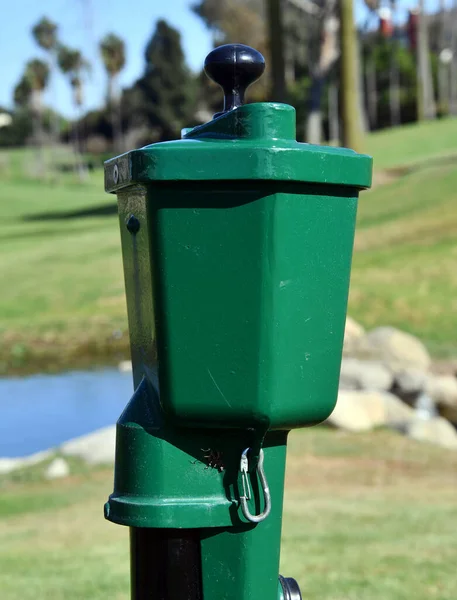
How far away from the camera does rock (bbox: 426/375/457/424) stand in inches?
445

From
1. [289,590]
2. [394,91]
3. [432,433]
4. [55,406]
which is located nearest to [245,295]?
[289,590]

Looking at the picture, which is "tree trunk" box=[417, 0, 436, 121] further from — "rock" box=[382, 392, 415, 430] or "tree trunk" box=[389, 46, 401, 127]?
"rock" box=[382, 392, 415, 430]

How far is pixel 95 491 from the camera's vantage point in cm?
721

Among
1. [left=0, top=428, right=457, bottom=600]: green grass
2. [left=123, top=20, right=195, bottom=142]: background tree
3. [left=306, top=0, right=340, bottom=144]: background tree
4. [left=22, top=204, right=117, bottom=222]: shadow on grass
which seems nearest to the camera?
[left=0, top=428, right=457, bottom=600]: green grass

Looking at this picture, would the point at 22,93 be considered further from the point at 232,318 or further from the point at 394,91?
the point at 232,318

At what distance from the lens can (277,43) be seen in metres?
21.7

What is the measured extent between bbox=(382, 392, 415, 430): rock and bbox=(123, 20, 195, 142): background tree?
170 feet

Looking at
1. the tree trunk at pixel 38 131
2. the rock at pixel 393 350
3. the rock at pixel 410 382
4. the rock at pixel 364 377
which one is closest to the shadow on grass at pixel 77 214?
the rock at pixel 393 350

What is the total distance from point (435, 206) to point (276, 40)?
202 inches

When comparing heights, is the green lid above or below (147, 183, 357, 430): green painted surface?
above

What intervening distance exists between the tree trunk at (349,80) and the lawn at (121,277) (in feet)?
7.39

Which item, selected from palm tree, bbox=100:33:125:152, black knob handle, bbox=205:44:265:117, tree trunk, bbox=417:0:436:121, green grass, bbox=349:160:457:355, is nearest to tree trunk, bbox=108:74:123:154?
palm tree, bbox=100:33:125:152

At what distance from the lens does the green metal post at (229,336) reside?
1.86 m

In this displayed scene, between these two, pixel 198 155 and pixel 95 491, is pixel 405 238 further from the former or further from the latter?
pixel 198 155
